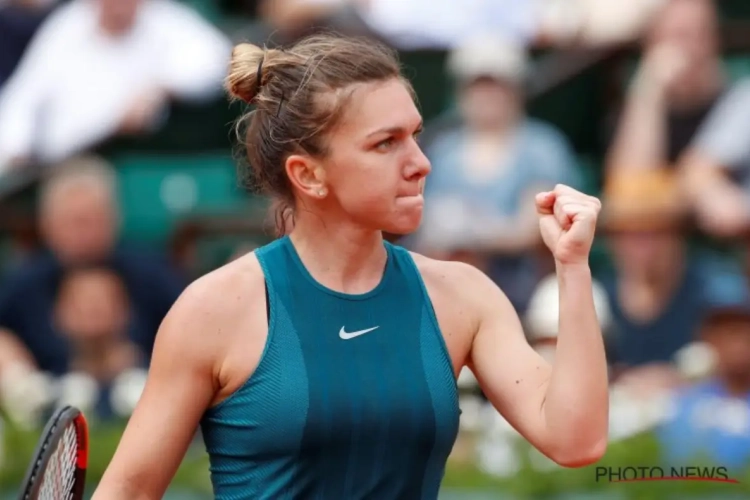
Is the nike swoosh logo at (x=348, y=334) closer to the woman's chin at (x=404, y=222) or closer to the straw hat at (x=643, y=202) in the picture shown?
the woman's chin at (x=404, y=222)

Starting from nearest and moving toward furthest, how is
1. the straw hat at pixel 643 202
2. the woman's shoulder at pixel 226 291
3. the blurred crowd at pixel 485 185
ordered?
the woman's shoulder at pixel 226 291 < the blurred crowd at pixel 485 185 < the straw hat at pixel 643 202

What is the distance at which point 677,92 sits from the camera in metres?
7.44

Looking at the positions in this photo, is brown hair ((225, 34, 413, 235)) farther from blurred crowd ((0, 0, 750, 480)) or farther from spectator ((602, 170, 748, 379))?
spectator ((602, 170, 748, 379))

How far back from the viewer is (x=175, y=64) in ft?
27.2

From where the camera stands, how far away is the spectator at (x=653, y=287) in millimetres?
6582

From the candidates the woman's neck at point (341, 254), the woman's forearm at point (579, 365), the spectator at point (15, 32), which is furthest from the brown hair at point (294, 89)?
the spectator at point (15, 32)

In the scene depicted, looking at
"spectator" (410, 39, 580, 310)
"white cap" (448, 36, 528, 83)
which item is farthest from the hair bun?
"white cap" (448, 36, 528, 83)

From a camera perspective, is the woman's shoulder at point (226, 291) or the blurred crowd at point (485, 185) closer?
the woman's shoulder at point (226, 291)

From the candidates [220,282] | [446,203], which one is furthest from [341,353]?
[446,203]

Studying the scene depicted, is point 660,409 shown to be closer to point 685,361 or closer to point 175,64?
point 685,361

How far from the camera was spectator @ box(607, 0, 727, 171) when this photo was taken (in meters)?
7.41

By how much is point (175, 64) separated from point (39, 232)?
1254mm

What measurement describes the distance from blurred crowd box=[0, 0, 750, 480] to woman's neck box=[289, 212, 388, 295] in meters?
2.57

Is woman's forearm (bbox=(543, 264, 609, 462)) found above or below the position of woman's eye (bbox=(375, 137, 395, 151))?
below
